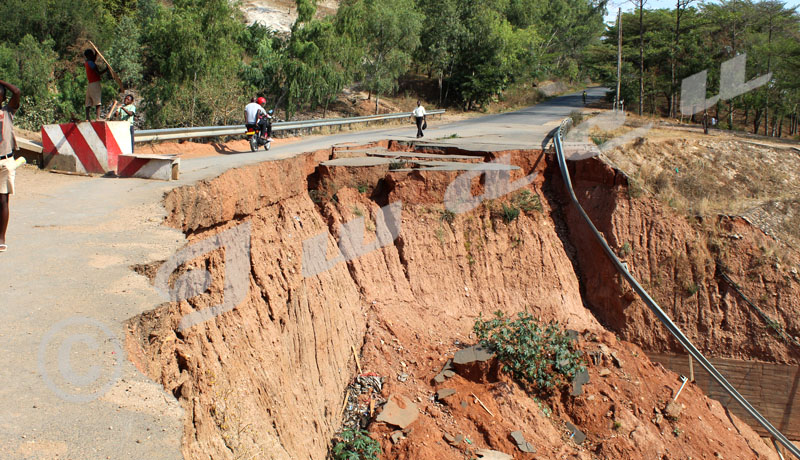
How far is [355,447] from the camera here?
24.6 feet

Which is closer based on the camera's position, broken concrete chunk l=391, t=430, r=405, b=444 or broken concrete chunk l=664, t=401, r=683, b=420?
broken concrete chunk l=391, t=430, r=405, b=444

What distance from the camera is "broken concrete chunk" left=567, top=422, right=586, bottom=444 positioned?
390 inches

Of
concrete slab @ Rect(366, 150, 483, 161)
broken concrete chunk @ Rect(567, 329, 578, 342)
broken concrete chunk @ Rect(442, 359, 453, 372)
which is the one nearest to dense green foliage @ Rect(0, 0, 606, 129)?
concrete slab @ Rect(366, 150, 483, 161)

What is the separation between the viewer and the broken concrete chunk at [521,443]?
28.4 ft

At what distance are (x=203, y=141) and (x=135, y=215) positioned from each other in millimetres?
10352

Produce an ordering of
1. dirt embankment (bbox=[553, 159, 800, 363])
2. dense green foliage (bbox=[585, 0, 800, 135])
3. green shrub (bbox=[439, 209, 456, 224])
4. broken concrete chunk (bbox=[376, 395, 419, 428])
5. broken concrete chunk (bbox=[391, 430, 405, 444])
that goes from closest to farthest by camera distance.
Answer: broken concrete chunk (bbox=[391, 430, 405, 444])
broken concrete chunk (bbox=[376, 395, 419, 428])
green shrub (bbox=[439, 209, 456, 224])
dirt embankment (bbox=[553, 159, 800, 363])
dense green foliage (bbox=[585, 0, 800, 135])

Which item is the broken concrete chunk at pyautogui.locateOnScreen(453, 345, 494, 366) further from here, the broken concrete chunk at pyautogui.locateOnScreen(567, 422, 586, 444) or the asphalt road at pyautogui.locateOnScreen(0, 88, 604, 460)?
the asphalt road at pyautogui.locateOnScreen(0, 88, 604, 460)

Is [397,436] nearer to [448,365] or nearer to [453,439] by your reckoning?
[453,439]

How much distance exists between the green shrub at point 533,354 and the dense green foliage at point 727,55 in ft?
81.2

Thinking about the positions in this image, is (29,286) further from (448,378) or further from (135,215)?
(448,378)

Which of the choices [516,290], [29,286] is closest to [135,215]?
[29,286]

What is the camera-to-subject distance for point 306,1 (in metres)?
29.0

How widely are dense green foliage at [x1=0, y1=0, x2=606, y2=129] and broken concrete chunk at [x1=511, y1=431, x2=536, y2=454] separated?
1696cm

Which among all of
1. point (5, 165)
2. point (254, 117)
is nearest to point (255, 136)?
point (254, 117)
